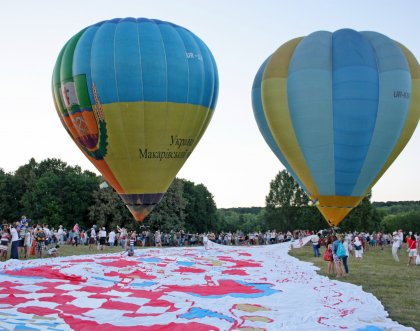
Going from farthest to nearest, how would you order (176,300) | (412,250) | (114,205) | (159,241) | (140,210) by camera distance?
(114,205) → (159,241) → (140,210) → (412,250) → (176,300)

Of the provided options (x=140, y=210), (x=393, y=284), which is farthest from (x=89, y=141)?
(x=393, y=284)

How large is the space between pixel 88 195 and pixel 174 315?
43.1 meters

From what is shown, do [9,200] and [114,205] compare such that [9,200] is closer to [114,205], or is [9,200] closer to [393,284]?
[114,205]

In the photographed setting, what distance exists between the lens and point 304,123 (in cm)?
1770

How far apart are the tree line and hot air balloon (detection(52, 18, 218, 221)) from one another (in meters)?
22.7

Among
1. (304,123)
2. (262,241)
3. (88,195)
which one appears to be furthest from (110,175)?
(88,195)

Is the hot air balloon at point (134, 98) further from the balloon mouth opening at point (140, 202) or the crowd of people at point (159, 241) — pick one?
the crowd of people at point (159, 241)

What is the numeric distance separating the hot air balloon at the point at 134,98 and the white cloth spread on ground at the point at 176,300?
14.6 feet

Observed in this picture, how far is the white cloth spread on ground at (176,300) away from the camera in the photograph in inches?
309

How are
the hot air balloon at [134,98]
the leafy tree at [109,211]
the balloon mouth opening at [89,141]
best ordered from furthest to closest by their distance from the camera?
the leafy tree at [109,211], the balloon mouth opening at [89,141], the hot air balloon at [134,98]

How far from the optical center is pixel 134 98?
17281 mm

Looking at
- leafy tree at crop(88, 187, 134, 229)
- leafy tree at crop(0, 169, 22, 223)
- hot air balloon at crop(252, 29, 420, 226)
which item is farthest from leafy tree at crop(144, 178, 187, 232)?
hot air balloon at crop(252, 29, 420, 226)

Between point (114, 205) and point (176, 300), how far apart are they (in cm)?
3568

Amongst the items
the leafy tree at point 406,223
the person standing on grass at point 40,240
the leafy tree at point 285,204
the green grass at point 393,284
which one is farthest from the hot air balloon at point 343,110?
the leafy tree at point 406,223
